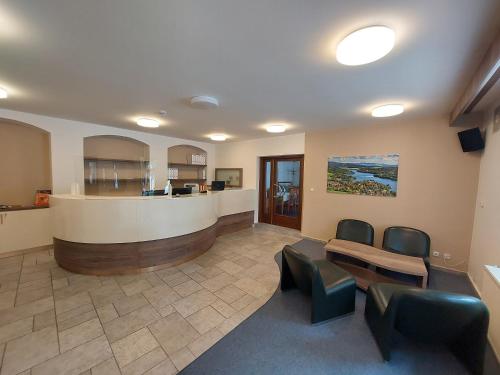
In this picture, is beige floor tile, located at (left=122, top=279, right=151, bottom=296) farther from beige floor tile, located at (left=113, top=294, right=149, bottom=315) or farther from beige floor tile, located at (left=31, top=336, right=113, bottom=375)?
beige floor tile, located at (left=31, top=336, right=113, bottom=375)

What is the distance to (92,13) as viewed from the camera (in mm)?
1302

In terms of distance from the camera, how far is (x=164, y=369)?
1535 mm

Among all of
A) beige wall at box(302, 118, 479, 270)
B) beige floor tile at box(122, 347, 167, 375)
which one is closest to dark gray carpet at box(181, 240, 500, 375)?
beige floor tile at box(122, 347, 167, 375)

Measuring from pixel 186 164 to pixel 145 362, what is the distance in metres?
5.25

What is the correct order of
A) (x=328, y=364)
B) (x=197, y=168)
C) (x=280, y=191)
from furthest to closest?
→ (x=197, y=168)
(x=280, y=191)
(x=328, y=364)

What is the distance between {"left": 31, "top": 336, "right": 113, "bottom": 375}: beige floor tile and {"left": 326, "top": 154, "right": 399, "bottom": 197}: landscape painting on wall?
435 centimetres

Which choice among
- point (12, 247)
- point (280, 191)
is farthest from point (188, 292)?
point (280, 191)

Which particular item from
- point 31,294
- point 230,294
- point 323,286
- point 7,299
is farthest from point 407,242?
point 7,299

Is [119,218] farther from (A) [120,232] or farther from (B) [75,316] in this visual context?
(B) [75,316]

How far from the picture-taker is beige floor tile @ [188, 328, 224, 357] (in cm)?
171

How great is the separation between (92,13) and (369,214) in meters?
4.66

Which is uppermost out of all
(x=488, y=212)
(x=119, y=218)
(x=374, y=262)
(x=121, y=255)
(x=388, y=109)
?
(x=388, y=109)

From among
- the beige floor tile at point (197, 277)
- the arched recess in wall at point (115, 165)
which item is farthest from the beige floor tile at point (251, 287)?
the arched recess in wall at point (115, 165)

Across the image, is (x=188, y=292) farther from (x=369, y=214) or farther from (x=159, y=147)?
(x=159, y=147)
